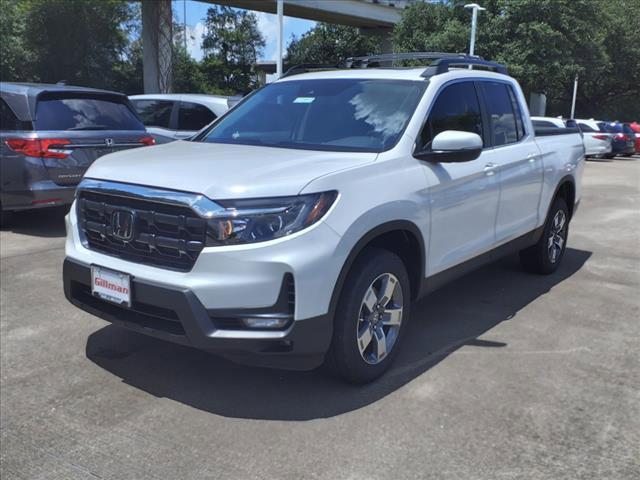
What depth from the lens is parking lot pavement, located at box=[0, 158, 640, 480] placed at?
3043mm

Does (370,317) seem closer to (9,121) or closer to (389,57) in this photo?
(389,57)

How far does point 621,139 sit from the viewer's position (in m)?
26.0

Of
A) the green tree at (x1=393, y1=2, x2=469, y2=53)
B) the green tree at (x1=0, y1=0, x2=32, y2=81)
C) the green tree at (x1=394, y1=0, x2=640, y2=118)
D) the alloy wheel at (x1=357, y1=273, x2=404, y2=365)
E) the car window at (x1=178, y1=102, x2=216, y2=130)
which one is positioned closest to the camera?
the alloy wheel at (x1=357, y1=273, x2=404, y2=365)

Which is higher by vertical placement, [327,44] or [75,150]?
[327,44]

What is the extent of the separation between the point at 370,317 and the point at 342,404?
527 millimetres

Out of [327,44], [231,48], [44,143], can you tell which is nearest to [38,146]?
[44,143]

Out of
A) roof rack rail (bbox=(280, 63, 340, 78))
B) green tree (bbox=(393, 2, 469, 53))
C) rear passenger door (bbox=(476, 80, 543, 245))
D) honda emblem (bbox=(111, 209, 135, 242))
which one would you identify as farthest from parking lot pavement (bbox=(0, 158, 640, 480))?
green tree (bbox=(393, 2, 469, 53))

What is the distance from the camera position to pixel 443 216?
13.9 ft

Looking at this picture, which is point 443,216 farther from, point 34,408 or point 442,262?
point 34,408

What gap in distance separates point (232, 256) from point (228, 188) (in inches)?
13.8

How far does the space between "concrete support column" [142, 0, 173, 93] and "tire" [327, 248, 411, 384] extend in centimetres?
2265

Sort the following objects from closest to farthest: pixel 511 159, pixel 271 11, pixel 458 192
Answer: pixel 458 192, pixel 511 159, pixel 271 11

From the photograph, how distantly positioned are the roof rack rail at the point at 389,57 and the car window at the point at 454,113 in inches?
15.6

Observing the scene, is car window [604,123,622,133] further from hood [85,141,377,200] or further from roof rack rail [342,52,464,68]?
hood [85,141,377,200]
